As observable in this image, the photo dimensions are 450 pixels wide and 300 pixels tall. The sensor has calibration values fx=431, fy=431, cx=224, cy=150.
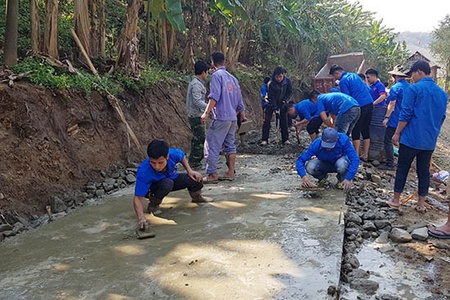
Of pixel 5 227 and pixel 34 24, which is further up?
Result: pixel 34 24

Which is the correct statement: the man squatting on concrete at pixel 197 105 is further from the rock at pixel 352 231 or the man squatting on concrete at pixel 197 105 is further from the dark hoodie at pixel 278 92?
the rock at pixel 352 231

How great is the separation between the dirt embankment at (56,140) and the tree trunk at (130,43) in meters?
0.51

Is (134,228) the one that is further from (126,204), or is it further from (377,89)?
(377,89)

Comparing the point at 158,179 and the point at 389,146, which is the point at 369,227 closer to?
the point at 158,179

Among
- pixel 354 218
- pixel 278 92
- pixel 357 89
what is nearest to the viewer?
pixel 354 218

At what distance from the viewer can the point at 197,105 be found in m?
6.20

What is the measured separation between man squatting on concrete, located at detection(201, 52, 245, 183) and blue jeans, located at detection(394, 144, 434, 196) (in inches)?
84.7

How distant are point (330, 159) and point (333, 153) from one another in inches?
3.2

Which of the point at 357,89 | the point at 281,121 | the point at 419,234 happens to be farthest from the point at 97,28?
the point at 419,234

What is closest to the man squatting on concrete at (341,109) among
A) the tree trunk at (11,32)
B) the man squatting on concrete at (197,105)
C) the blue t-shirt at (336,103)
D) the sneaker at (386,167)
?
the blue t-shirt at (336,103)

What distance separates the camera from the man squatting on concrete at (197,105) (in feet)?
19.9

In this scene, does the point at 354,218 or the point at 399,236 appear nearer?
the point at 399,236

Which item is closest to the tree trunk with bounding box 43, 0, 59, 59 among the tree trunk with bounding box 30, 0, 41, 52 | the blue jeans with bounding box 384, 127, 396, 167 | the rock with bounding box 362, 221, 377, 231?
A: the tree trunk with bounding box 30, 0, 41, 52

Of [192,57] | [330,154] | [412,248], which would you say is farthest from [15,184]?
[192,57]
